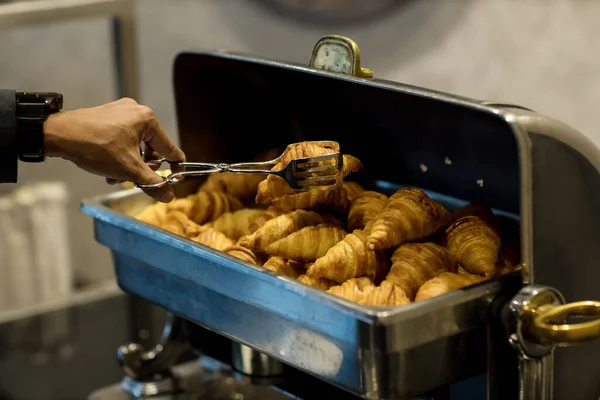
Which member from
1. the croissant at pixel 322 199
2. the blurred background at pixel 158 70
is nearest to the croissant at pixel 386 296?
the croissant at pixel 322 199

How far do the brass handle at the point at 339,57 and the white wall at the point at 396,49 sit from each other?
35.4 inches

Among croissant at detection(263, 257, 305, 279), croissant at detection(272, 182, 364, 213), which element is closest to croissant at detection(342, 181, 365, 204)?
croissant at detection(272, 182, 364, 213)

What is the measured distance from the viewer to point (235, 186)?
1187mm

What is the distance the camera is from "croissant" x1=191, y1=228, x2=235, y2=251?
1.03 metres

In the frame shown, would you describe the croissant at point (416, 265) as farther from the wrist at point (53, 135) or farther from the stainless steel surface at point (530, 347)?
the wrist at point (53, 135)

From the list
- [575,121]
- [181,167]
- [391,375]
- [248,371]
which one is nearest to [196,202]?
[181,167]

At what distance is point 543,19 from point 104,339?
106 cm

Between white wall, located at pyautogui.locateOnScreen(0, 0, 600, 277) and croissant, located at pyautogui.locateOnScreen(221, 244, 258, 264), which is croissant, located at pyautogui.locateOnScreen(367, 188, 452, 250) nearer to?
croissant, located at pyautogui.locateOnScreen(221, 244, 258, 264)

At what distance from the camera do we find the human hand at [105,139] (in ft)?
2.96

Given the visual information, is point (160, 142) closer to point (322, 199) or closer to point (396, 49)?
point (322, 199)

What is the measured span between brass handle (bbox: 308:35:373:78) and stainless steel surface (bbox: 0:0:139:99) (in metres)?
1.06

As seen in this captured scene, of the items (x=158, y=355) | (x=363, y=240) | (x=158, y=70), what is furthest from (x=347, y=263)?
(x=158, y=70)

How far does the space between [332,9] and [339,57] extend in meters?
1.12

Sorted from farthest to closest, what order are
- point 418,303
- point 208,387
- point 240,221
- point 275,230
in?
point 208,387 → point 240,221 → point 275,230 → point 418,303
